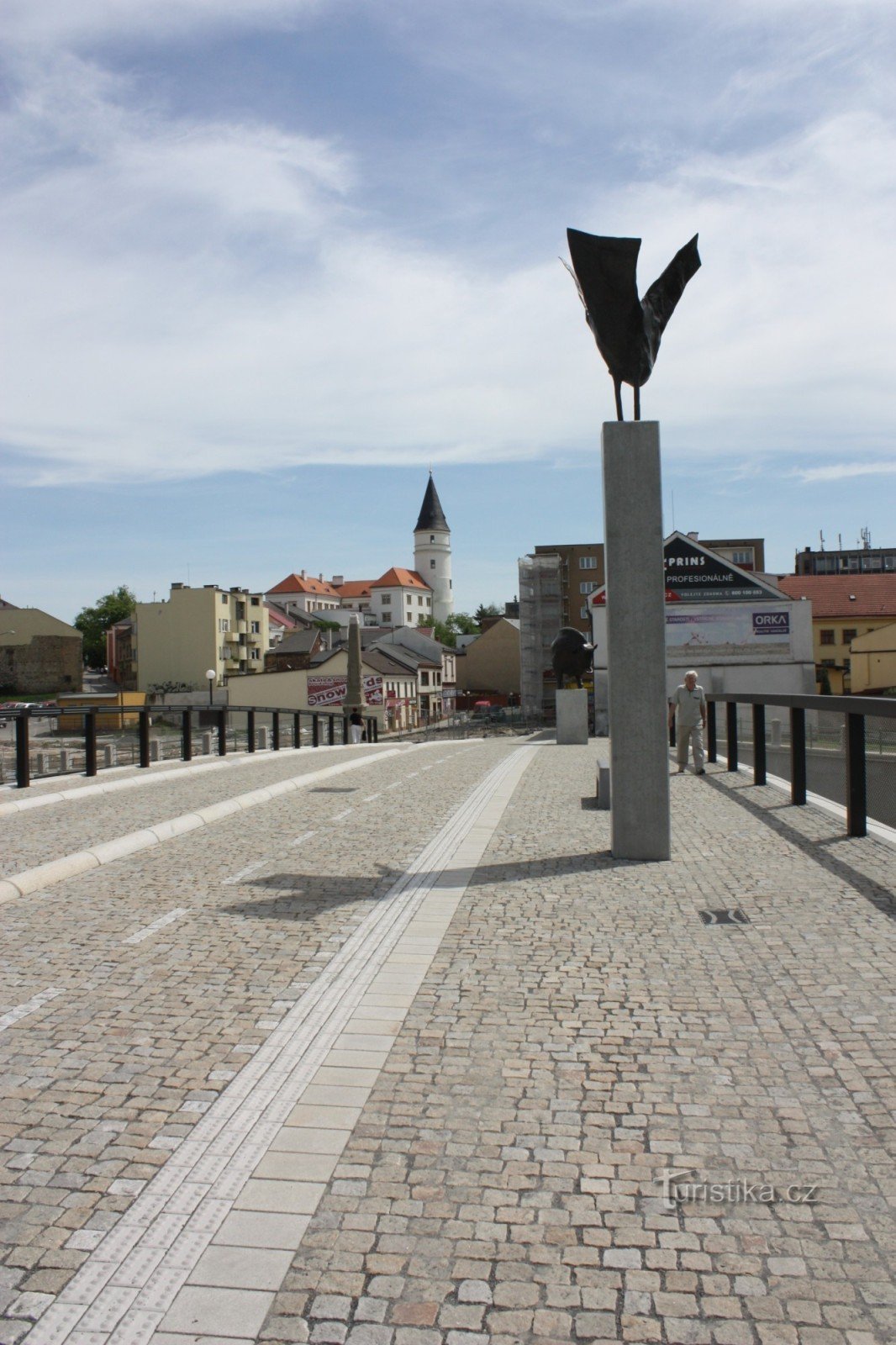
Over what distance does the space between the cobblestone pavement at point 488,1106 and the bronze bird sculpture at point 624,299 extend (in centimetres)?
451

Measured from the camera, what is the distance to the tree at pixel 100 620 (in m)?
140

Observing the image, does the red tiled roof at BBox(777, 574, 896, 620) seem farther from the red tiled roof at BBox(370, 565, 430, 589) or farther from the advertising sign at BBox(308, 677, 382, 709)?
the red tiled roof at BBox(370, 565, 430, 589)

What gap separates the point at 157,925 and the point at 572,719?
23868mm

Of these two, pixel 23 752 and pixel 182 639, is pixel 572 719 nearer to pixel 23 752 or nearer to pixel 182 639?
pixel 23 752

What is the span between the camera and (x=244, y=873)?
8516 mm

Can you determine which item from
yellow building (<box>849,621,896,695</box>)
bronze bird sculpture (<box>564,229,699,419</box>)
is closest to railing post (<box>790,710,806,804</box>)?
bronze bird sculpture (<box>564,229,699,419</box>)

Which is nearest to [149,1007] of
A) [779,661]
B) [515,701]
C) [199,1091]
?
[199,1091]

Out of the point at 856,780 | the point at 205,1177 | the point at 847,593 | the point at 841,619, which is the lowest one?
the point at 205,1177

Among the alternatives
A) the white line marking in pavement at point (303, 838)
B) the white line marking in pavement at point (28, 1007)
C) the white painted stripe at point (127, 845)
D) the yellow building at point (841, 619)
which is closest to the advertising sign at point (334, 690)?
the yellow building at point (841, 619)

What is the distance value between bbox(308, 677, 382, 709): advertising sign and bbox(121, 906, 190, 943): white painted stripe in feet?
237

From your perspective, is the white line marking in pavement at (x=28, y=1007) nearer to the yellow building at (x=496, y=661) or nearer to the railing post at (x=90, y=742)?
the railing post at (x=90, y=742)

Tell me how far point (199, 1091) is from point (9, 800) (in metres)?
9.93

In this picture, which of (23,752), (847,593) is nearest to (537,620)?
(847,593)

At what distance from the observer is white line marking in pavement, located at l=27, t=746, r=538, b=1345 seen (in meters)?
2.87
